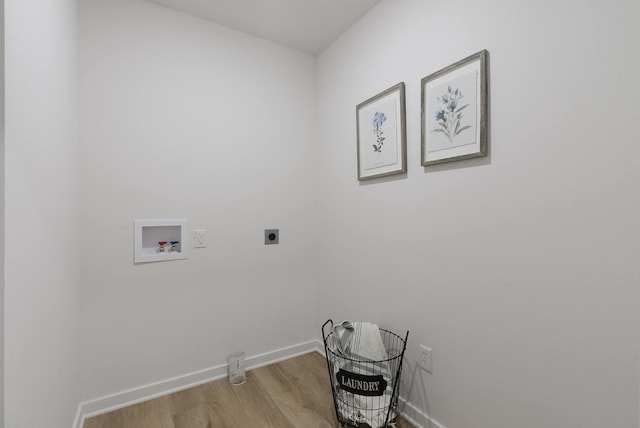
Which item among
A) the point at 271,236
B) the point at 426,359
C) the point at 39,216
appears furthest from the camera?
the point at 271,236

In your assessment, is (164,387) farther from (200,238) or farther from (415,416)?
(415,416)

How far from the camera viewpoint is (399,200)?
167 centimetres

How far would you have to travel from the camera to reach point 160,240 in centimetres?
185

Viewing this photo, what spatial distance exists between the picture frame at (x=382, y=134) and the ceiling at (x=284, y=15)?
0.57 m

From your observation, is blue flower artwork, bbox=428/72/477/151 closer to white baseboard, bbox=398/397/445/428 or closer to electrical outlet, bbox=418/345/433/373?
electrical outlet, bbox=418/345/433/373

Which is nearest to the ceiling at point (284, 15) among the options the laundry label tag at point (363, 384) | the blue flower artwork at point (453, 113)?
the blue flower artwork at point (453, 113)

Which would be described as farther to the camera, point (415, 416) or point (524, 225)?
point (415, 416)

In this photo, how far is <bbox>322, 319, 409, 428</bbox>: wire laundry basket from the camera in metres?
1.43

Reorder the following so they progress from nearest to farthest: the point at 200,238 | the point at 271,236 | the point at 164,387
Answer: the point at 164,387 → the point at 200,238 → the point at 271,236

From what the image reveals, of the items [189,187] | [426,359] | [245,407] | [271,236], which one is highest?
[189,187]

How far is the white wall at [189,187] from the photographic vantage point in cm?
165

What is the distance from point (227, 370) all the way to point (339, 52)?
7.61 ft

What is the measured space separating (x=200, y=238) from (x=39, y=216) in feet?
3.10

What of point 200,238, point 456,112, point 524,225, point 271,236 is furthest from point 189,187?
point 524,225
